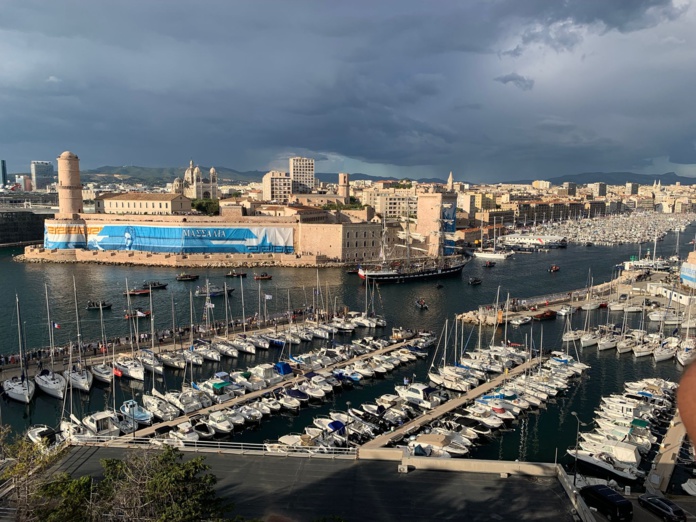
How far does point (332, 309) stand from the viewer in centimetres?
2830

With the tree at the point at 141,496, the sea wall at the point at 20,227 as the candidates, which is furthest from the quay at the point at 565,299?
the sea wall at the point at 20,227

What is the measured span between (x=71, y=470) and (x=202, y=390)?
26.3 ft

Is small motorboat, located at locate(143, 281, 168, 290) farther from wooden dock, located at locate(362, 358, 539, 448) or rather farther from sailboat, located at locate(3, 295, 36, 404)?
wooden dock, located at locate(362, 358, 539, 448)

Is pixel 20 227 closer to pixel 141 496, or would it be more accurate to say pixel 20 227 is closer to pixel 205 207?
pixel 205 207

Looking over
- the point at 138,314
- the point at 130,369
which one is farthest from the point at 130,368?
the point at 138,314

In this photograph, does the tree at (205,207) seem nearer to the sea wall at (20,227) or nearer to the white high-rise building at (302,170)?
the sea wall at (20,227)

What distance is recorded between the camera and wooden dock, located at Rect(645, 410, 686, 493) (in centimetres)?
1110

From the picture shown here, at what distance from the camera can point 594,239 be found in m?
68.3

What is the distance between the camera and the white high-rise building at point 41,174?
155 metres

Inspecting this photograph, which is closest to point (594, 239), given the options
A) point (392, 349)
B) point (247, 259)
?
point (247, 259)

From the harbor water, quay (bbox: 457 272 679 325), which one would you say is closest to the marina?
the harbor water

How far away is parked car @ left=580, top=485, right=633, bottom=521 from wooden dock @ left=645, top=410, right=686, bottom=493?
2214mm

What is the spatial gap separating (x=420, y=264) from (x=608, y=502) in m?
35.7

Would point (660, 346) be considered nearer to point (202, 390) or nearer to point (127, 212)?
point (202, 390)
